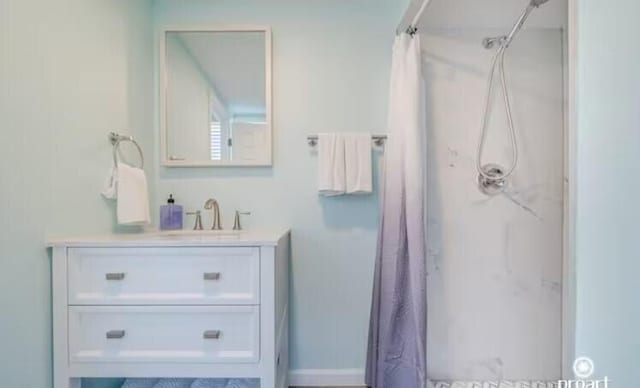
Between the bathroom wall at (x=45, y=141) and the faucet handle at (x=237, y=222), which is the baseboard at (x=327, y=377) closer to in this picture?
the faucet handle at (x=237, y=222)

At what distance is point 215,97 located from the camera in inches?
77.3

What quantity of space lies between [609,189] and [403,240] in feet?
3.46

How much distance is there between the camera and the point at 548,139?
6.30 ft

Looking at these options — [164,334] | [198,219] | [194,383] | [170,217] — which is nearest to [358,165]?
[198,219]

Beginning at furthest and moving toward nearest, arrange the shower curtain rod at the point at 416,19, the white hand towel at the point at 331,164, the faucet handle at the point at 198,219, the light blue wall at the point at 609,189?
the faucet handle at the point at 198,219 < the white hand towel at the point at 331,164 < the shower curtain rod at the point at 416,19 < the light blue wall at the point at 609,189

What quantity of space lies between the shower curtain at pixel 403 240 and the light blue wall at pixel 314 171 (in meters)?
0.24

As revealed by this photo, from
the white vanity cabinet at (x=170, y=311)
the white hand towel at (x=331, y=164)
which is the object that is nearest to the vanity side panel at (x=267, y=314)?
the white vanity cabinet at (x=170, y=311)

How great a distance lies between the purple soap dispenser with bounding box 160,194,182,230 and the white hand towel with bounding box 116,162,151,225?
0.74 feet

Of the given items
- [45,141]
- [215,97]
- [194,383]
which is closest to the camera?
[45,141]

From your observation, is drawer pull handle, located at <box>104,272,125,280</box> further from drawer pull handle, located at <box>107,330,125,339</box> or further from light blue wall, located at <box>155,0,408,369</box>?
light blue wall, located at <box>155,0,408,369</box>

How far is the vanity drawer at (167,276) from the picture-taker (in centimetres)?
129

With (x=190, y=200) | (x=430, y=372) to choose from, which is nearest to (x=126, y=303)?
(x=190, y=200)

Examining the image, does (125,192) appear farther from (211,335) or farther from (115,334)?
(211,335)

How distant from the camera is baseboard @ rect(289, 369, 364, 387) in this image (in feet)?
6.45
